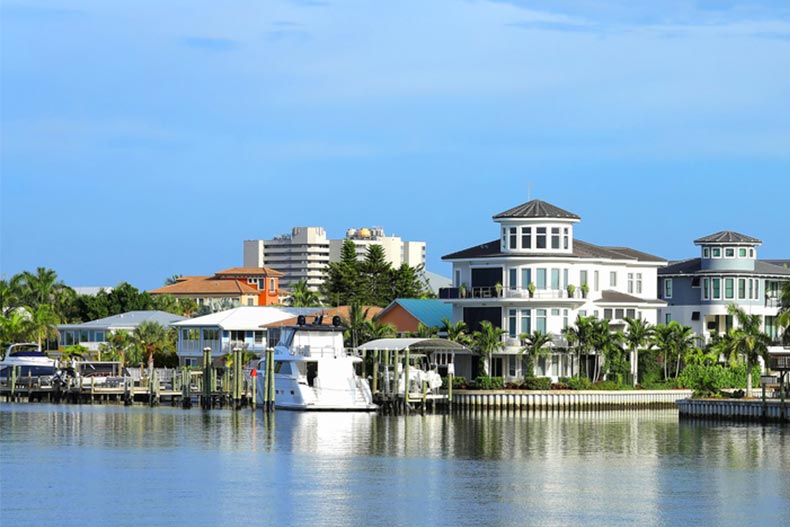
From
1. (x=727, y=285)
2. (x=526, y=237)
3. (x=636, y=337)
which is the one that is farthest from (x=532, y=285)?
(x=727, y=285)

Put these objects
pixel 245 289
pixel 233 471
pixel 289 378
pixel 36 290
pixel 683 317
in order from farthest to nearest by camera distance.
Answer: pixel 245 289, pixel 36 290, pixel 683 317, pixel 289 378, pixel 233 471

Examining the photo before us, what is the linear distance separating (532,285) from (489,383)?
748 centimetres

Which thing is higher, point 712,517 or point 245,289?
point 245,289

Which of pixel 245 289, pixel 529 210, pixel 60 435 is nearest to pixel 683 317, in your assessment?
pixel 529 210

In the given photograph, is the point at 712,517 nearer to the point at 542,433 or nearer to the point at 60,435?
the point at 542,433

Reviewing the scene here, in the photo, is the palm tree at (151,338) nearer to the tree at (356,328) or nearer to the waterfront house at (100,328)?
the waterfront house at (100,328)

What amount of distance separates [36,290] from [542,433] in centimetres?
7968

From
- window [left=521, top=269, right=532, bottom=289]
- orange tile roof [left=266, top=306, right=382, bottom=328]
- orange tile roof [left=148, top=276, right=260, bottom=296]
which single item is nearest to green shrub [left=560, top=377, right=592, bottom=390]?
window [left=521, top=269, right=532, bottom=289]

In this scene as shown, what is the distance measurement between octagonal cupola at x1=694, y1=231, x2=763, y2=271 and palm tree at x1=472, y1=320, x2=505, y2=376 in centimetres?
2127

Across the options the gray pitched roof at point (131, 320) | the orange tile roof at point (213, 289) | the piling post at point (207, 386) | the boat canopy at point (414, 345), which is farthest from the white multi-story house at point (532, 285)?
the orange tile roof at point (213, 289)

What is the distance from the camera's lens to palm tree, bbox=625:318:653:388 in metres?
92.5

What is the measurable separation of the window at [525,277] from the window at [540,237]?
172cm

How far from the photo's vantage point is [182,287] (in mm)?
198625

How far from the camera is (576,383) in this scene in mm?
89688
